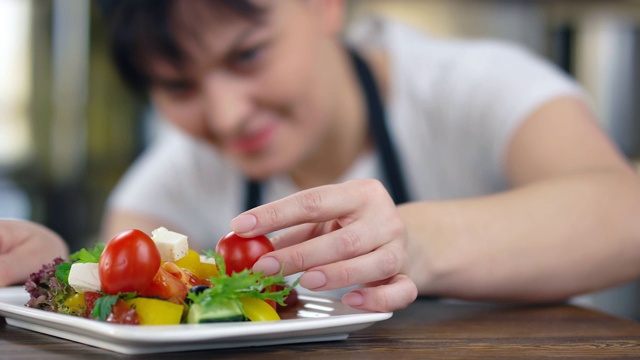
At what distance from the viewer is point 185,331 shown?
2.29ft

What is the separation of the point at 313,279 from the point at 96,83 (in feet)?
10.1

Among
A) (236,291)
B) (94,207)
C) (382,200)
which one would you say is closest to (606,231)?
(382,200)

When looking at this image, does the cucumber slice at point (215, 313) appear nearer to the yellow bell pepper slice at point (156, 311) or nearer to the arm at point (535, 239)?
the yellow bell pepper slice at point (156, 311)

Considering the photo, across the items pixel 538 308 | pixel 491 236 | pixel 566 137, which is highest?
pixel 566 137

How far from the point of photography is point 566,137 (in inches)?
63.7

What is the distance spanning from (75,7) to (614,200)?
297 centimetres

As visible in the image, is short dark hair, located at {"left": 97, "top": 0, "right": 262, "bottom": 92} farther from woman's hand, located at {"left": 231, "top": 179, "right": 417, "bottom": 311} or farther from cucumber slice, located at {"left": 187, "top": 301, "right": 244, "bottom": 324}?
cucumber slice, located at {"left": 187, "top": 301, "right": 244, "bottom": 324}

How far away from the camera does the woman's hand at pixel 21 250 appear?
108 centimetres

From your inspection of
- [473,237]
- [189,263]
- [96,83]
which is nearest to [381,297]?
[189,263]

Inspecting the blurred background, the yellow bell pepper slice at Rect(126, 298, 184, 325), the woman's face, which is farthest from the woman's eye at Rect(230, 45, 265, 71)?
the blurred background

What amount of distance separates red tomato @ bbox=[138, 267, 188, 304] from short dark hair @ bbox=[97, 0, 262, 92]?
90 cm

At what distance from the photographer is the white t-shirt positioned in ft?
6.21

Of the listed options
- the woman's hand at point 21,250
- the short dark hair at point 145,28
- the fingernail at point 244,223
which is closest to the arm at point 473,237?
the fingernail at point 244,223

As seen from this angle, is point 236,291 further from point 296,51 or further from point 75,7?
point 75,7
